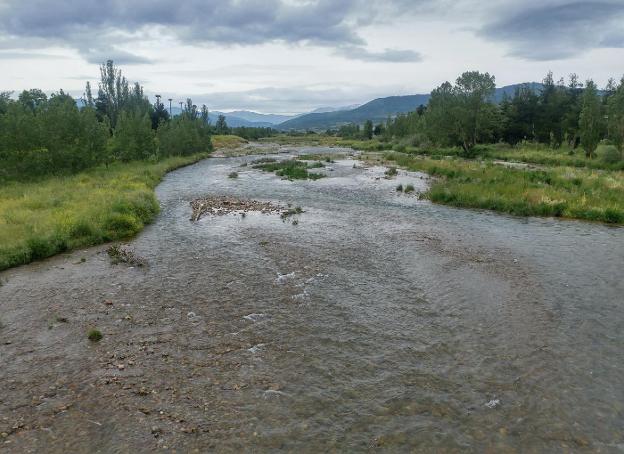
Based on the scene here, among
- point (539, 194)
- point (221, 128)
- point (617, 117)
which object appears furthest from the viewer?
point (221, 128)

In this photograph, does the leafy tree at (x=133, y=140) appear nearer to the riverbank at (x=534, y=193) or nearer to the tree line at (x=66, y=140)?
the tree line at (x=66, y=140)

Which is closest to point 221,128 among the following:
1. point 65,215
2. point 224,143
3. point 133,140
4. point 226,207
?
point 224,143

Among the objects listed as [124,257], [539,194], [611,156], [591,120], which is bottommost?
[124,257]

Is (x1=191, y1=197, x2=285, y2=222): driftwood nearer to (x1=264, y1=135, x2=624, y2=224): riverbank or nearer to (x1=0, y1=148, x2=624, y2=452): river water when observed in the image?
(x1=0, y1=148, x2=624, y2=452): river water

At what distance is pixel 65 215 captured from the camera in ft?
90.9

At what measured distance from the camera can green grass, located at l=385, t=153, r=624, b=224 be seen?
105 feet

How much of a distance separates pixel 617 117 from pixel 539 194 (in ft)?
111

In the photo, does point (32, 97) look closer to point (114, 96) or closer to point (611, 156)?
point (114, 96)

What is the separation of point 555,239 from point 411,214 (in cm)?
1031

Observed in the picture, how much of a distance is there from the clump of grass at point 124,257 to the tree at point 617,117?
6365 cm

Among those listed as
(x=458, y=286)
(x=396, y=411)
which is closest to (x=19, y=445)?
(x=396, y=411)

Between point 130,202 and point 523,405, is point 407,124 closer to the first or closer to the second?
point 130,202

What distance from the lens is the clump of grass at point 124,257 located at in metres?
21.8

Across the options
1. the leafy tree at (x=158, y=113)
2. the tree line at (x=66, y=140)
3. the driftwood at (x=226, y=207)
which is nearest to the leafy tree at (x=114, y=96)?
the leafy tree at (x=158, y=113)
